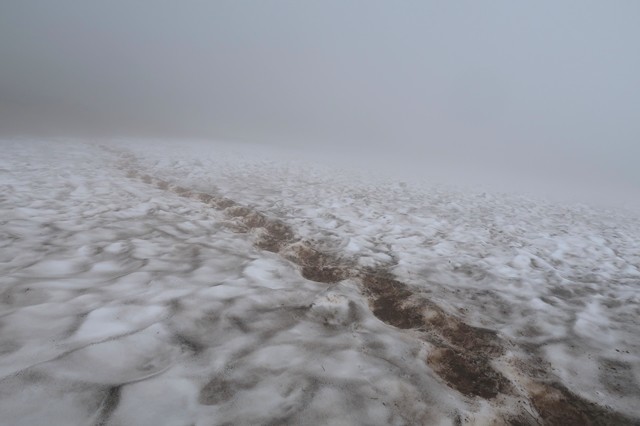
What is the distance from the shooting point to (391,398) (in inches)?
95.0

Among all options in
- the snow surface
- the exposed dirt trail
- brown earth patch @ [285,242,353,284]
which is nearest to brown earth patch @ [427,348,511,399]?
the exposed dirt trail

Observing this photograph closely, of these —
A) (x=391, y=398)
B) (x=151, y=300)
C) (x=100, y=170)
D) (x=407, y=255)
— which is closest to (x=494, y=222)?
(x=407, y=255)

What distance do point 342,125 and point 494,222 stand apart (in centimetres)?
12032

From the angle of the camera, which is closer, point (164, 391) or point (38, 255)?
point (164, 391)

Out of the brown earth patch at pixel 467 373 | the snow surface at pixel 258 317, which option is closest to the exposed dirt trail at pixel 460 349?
the brown earth patch at pixel 467 373

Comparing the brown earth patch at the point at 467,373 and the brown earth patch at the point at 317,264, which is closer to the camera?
the brown earth patch at the point at 467,373

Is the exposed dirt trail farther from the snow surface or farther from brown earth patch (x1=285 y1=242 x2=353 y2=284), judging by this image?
the snow surface

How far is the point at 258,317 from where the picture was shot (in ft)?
11.1

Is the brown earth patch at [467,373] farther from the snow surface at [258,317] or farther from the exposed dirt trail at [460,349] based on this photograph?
the snow surface at [258,317]

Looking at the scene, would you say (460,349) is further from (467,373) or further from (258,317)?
(258,317)

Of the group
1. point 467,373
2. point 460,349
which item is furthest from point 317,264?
point 467,373

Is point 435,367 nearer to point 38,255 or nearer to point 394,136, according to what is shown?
point 38,255

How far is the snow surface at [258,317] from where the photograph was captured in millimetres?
2234

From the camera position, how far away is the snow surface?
223 cm
